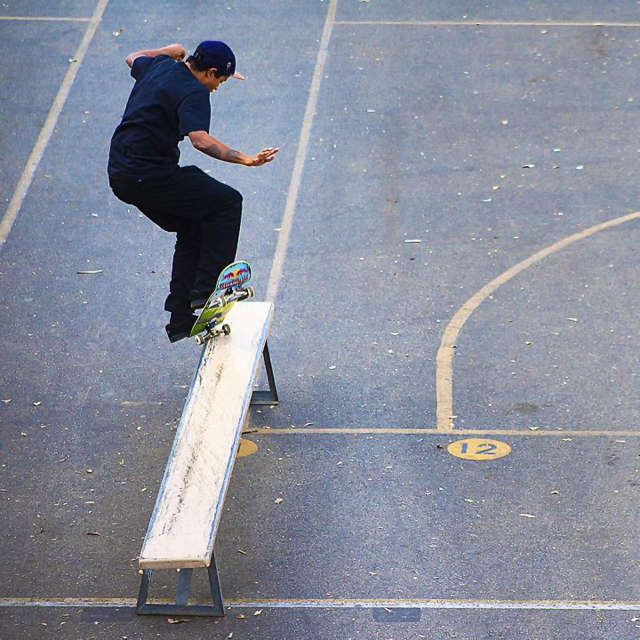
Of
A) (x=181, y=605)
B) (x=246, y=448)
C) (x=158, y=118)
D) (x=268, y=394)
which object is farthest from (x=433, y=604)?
(x=158, y=118)

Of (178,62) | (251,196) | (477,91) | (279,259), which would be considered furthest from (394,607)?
(477,91)

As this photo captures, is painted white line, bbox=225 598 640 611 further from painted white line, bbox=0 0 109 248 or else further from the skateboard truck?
painted white line, bbox=0 0 109 248

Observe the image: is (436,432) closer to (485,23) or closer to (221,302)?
(221,302)

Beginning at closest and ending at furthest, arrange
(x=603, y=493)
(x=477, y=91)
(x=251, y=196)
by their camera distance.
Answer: (x=603, y=493)
(x=251, y=196)
(x=477, y=91)

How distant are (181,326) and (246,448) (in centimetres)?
98

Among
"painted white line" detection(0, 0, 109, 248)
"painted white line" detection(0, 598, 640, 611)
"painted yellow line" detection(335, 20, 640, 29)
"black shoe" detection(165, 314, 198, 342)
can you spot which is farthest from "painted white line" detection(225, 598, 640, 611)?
"painted yellow line" detection(335, 20, 640, 29)

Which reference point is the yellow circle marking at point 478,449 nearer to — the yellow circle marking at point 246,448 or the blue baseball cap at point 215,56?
the yellow circle marking at point 246,448

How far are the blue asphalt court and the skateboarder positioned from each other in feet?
3.49

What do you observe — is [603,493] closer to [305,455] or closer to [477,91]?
[305,455]

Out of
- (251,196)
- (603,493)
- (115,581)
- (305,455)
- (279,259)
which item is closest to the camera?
(115,581)

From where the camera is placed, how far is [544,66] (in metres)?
13.0

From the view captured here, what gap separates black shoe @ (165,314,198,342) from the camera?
7.73 m

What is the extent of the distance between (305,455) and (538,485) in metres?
1.57

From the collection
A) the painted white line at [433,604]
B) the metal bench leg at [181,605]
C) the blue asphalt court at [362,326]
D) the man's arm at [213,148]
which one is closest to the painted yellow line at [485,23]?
the blue asphalt court at [362,326]
